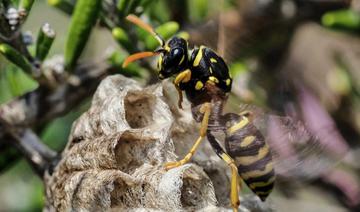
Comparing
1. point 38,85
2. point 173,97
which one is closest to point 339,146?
point 173,97

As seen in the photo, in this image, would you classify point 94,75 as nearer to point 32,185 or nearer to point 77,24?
point 77,24

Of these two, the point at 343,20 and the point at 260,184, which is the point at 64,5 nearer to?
the point at 260,184

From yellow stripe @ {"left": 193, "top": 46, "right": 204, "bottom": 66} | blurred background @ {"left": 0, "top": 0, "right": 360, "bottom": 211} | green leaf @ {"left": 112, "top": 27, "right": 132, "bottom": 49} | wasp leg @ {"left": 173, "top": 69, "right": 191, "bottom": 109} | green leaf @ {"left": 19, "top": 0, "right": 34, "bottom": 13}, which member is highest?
green leaf @ {"left": 19, "top": 0, "right": 34, "bottom": 13}

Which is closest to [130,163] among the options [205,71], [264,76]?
[205,71]

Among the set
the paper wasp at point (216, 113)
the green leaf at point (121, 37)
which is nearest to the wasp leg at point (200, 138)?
the paper wasp at point (216, 113)

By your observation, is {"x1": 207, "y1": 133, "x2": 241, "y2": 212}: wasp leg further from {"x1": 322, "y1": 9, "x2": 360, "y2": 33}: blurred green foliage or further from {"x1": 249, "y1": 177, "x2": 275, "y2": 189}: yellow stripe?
{"x1": 322, "y1": 9, "x2": 360, "y2": 33}: blurred green foliage

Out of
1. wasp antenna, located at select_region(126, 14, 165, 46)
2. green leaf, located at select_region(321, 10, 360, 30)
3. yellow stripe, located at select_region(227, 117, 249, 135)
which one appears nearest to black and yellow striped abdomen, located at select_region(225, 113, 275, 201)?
yellow stripe, located at select_region(227, 117, 249, 135)
